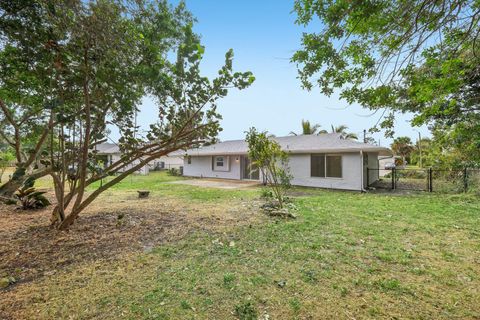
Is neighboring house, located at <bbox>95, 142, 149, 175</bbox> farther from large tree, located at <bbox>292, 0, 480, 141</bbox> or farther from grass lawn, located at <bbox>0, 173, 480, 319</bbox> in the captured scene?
large tree, located at <bbox>292, 0, 480, 141</bbox>

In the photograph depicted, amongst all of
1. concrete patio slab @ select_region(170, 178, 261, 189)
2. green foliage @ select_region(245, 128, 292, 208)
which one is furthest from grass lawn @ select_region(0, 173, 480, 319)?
→ concrete patio slab @ select_region(170, 178, 261, 189)

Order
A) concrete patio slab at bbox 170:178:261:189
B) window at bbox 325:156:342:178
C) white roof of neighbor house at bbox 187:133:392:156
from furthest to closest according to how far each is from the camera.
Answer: concrete patio slab at bbox 170:178:261:189
window at bbox 325:156:342:178
white roof of neighbor house at bbox 187:133:392:156

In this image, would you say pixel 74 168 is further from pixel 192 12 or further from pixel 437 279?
pixel 437 279

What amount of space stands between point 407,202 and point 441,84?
24.7ft

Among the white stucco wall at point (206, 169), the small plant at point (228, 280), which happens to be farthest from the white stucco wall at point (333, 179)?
the small plant at point (228, 280)

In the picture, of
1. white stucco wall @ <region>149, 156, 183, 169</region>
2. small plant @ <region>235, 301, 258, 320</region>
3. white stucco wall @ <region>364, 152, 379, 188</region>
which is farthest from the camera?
white stucco wall @ <region>149, 156, 183, 169</region>

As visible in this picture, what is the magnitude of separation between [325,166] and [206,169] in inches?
416

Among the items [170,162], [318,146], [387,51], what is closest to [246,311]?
[387,51]

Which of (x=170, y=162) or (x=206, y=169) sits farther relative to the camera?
(x=170, y=162)

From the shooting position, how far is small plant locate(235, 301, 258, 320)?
2.52 meters

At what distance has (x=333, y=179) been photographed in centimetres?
1340

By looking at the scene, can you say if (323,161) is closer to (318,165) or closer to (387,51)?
(318,165)

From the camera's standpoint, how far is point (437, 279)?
332 cm

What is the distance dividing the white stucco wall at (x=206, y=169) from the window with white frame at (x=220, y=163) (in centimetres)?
30
